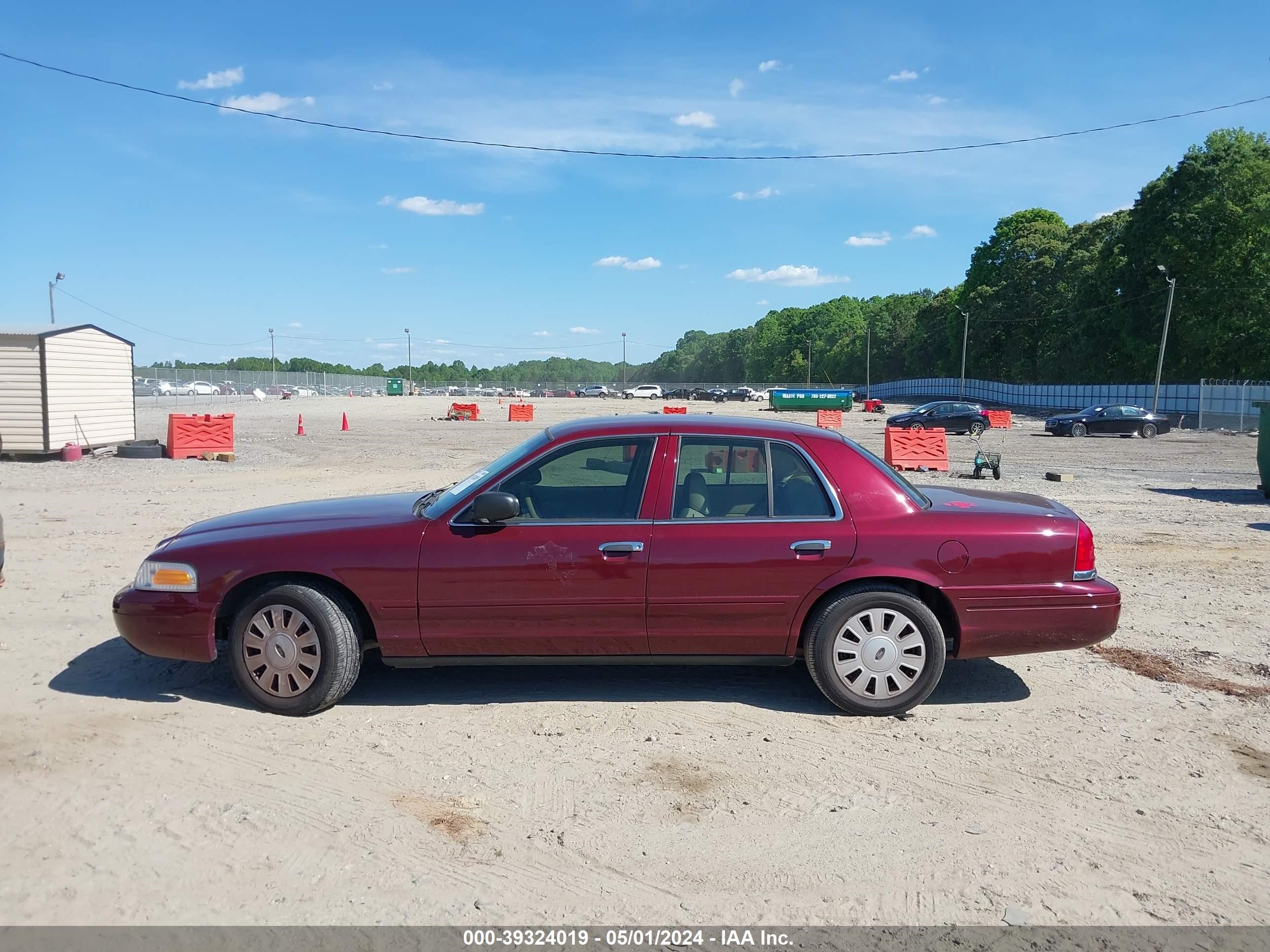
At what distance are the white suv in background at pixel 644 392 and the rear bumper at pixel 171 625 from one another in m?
91.6

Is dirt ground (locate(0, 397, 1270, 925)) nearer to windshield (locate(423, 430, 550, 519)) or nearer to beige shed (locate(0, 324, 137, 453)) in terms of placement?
windshield (locate(423, 430, 550, 519))

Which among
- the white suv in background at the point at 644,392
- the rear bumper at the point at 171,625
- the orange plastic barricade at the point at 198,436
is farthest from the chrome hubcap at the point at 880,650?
the white suv in background at the point at 644,392

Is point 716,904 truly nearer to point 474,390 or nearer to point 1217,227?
point 1217,227

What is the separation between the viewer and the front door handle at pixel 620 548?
5.11m

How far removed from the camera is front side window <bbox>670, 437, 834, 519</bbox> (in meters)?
5.30

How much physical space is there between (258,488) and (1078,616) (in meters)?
13.9

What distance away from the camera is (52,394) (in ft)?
64.4

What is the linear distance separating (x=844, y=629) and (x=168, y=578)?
3683 mm

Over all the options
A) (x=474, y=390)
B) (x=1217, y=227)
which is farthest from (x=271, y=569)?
(x=474, y=390)

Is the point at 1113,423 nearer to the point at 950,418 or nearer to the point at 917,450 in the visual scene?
the point at 950,418

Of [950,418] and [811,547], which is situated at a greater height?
[950,418]

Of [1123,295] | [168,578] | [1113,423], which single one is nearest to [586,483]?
[168,578]

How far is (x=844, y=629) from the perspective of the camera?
5180 mm

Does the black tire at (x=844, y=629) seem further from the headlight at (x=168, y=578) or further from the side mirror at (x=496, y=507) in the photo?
the headlight at (x=168, y=578)
